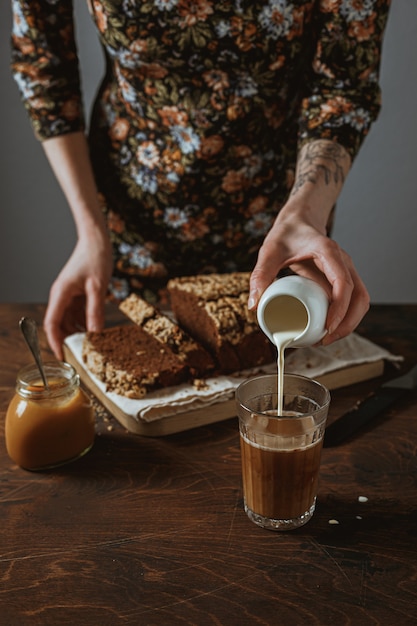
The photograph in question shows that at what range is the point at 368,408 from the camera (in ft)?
4.73

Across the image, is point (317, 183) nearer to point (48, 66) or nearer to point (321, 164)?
point (321, 164)

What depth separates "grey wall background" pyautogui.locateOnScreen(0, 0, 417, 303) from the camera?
316 centimetres

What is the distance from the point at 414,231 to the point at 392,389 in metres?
2.19

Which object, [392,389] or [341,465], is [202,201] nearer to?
[392,389]

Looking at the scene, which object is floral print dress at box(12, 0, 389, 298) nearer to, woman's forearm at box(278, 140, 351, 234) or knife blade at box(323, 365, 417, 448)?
woman's forearm at box(278, 140, 351, 234)

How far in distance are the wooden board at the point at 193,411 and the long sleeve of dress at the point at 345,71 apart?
564 millimetres

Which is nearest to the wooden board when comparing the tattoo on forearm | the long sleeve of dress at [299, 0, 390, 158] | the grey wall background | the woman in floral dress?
the woman in floral dress

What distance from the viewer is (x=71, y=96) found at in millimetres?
1987

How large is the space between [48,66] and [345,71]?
82 centimetres

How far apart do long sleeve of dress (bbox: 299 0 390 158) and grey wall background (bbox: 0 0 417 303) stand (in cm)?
158

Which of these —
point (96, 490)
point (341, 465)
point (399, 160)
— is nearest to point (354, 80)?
point (341, 465)

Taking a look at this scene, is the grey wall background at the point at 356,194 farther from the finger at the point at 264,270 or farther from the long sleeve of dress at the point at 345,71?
the finger at the point at 264,270

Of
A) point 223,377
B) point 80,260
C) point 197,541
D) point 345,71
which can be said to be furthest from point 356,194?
point 197,541

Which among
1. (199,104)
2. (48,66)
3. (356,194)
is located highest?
(48,66)
